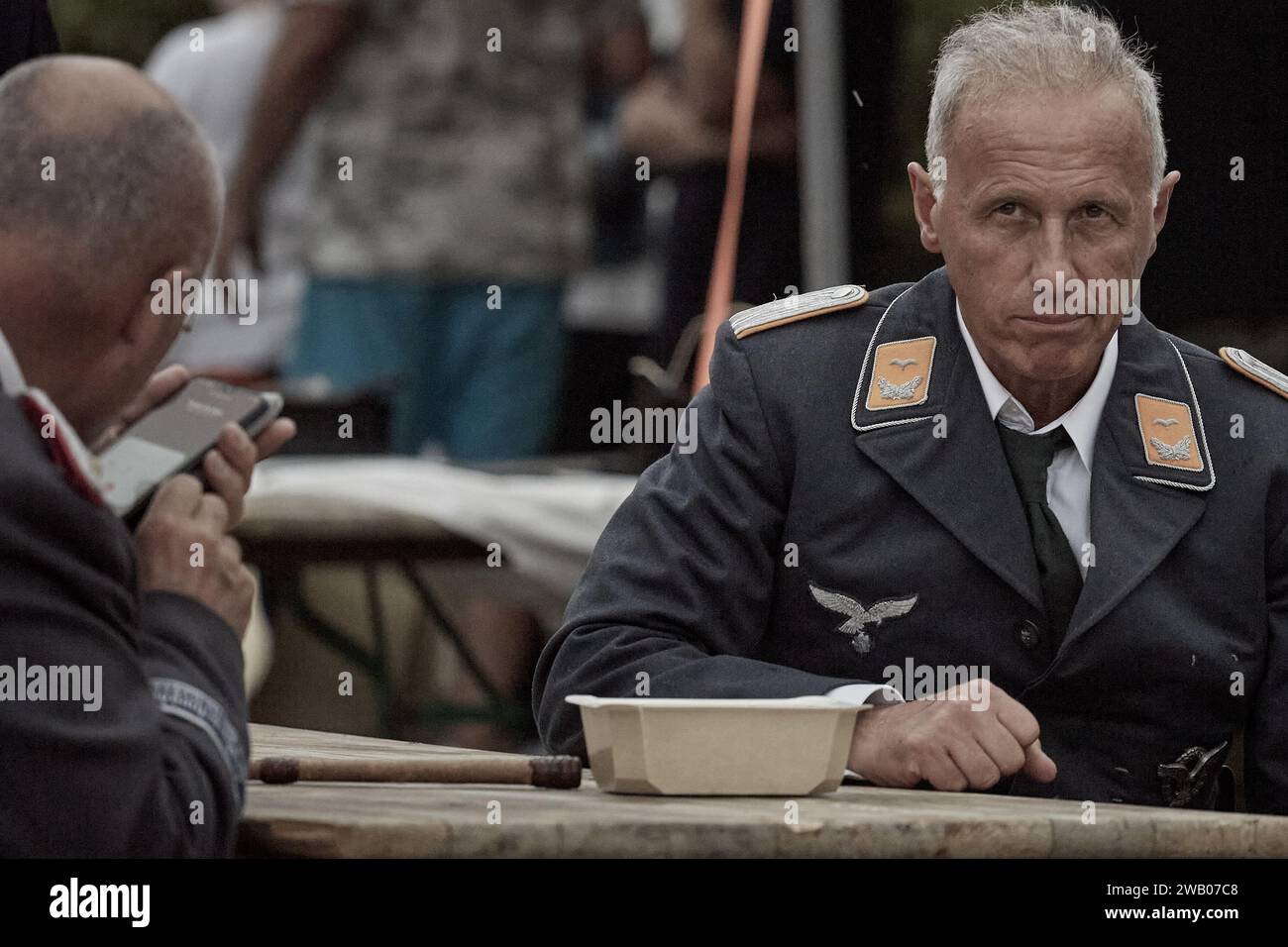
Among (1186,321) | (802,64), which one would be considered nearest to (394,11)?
(802,64)

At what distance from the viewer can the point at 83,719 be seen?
1896 mm

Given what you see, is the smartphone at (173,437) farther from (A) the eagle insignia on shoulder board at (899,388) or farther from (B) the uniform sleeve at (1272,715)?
(B) the uniform sleeve at (1272,715)

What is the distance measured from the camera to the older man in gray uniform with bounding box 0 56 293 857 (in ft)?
6.22

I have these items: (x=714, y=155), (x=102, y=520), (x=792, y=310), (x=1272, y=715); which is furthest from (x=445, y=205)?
(x=102, y=520)

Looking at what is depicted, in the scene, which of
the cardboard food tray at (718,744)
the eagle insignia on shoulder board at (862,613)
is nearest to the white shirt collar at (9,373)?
the cardboard food tray at (718,744)

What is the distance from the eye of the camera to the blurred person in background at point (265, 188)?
6887 mm

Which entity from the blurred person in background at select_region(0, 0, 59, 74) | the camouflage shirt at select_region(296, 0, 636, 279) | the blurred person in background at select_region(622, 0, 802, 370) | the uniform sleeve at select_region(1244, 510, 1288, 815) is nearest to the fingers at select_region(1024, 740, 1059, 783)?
the uniform sleeve at select_region(1244, 510, 1288, 815)

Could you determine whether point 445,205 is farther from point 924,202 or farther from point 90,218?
point 90,218

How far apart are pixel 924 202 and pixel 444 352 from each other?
3.27 metres

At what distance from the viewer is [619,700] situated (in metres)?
2.26

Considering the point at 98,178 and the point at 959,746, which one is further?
the point at 959,746

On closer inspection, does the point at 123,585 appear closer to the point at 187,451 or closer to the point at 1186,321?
the point at 187,451

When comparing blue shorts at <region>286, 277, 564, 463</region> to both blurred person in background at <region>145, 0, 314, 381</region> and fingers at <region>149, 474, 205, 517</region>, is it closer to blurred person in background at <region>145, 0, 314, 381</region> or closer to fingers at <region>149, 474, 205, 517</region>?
blurred person in background at <region>145, 0, 314, 381</region>
